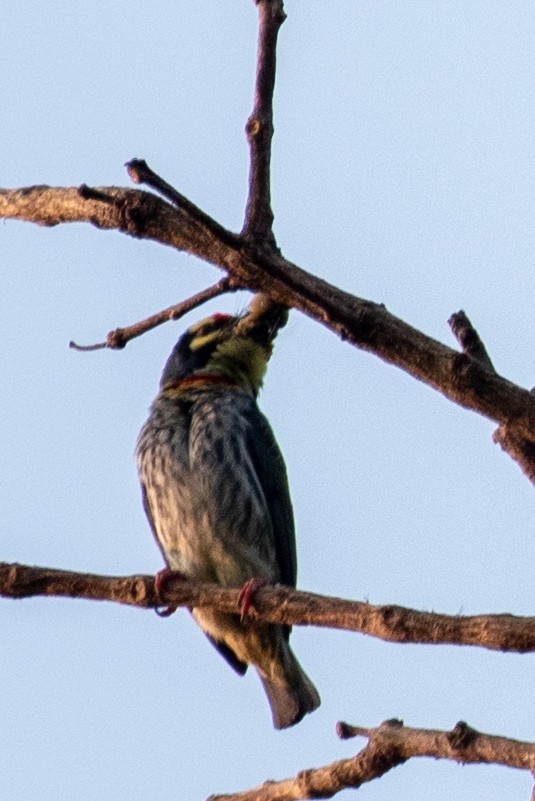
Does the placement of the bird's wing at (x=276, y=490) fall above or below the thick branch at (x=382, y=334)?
above

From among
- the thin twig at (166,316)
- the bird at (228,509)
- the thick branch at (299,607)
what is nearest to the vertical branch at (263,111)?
the thin twig at (166,316)

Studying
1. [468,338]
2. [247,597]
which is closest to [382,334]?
[468,338]

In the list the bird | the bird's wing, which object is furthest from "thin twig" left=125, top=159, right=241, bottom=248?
the bird's wing

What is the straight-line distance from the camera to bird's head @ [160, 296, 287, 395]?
632cm

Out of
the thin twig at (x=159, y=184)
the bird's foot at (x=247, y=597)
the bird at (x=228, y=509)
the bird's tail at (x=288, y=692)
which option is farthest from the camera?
the bird's tail at (x=288, y=692)

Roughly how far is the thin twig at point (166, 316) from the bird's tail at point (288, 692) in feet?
7.76

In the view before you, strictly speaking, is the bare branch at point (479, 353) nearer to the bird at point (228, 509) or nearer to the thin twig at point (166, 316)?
the thin twig at point (166, 316)

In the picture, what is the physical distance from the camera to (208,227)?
300 centimetres

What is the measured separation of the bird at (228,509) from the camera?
566cm

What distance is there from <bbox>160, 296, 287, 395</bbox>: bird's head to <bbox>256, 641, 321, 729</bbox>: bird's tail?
1246mm

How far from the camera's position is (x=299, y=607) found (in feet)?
11.3

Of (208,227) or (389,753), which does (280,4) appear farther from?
(389,753)

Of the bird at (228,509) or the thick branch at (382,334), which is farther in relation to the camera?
the bird at (228,509)

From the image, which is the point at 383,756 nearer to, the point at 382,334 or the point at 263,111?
the point at 382,334
